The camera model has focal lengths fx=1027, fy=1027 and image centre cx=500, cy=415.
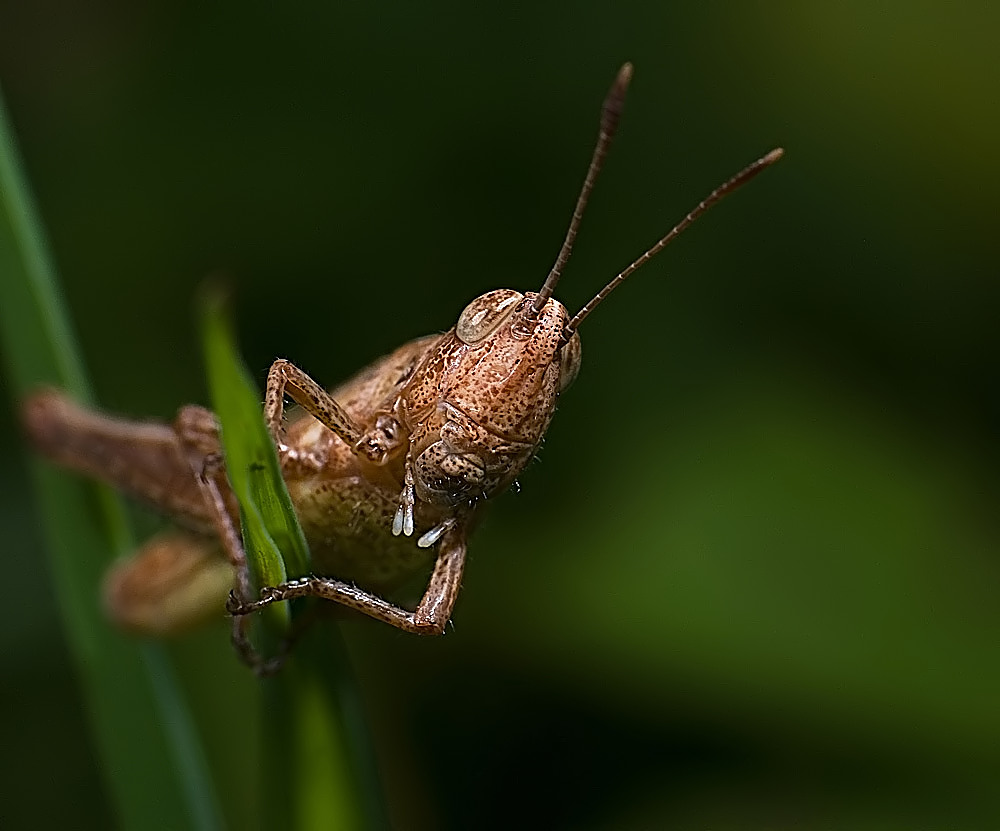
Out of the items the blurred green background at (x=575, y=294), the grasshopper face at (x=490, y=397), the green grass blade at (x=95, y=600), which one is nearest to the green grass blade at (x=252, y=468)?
the grasshopper face at (x=490, y=397)

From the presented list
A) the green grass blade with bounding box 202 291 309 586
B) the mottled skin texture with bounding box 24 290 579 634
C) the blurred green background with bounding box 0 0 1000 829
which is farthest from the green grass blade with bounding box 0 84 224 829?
the blurred green background with bounding box 0 0 1000 829

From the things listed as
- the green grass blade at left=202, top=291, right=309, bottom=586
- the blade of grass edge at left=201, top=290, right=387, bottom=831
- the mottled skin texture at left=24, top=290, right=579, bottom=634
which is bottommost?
the blade of grass edge at left=201, top=290, right=387, bottom=831

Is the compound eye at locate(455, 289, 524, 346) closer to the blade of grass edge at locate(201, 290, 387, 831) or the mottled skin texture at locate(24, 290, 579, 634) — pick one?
the mottled skin texture at locate(24, 290, 579, 634)

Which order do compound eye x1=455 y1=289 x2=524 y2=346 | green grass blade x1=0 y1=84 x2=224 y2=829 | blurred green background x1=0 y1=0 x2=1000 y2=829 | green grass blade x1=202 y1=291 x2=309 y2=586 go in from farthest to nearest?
blurred green background x1=0 y1=0 x2=1000 y2=829, compound eye x1=455 y1=289 x2=524 y2=346, green grass blade x1=0 y1=84 x2=224 y2=829, green grass blade x1=202 y1=291 x2=309 y2=586

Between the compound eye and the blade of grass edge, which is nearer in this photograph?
the blade of grass edge

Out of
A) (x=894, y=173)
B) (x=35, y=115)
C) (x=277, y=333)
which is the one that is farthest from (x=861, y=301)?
A: (x=35, y=115)

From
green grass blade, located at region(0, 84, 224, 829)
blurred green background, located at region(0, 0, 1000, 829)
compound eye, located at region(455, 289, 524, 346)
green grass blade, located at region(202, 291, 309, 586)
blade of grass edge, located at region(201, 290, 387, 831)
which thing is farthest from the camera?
blurred green background, located at region(0, 0, 1000, 829)

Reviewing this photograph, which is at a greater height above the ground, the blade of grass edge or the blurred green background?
the blurred green background

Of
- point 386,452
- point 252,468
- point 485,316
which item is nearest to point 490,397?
point 485,316

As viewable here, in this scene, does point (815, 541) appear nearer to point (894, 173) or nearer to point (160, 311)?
point (894, 173)
